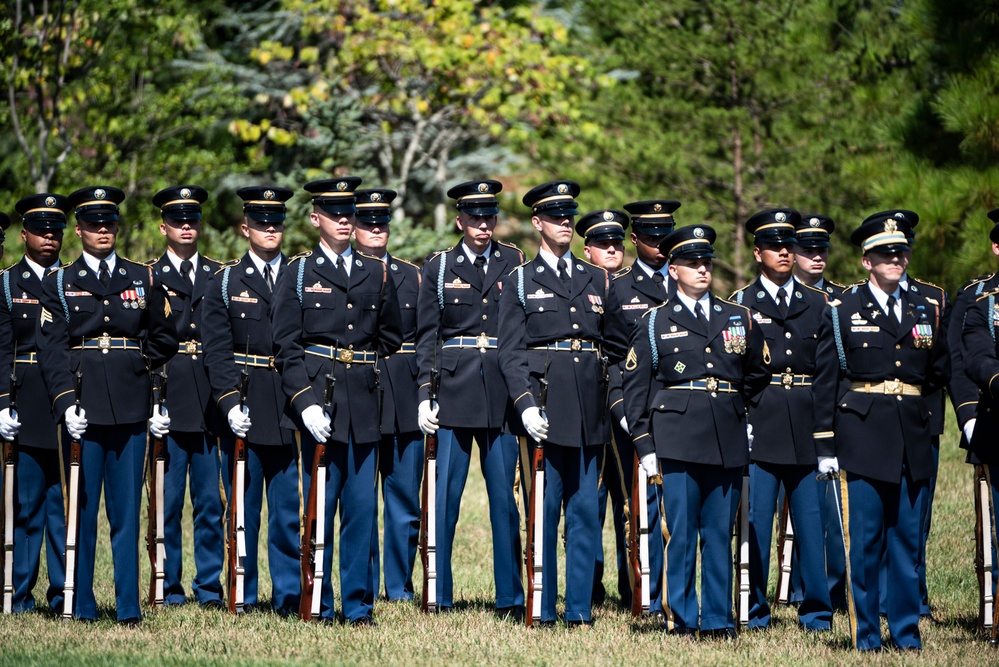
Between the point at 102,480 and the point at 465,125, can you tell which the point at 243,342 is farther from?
the point at 465,125

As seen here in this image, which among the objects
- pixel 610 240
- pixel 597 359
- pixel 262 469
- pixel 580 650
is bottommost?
pixel 580 650

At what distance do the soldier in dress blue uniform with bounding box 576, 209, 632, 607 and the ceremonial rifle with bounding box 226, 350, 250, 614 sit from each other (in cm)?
234

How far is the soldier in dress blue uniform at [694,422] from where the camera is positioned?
26.4 feet

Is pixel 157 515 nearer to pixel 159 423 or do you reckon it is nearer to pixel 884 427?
pixel 159 423

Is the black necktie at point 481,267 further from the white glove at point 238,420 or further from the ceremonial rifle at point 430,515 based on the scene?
the white glove at point 238,420

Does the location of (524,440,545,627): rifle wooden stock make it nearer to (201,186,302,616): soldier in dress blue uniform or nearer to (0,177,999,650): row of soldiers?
(0,177,999,650): row of soldiers

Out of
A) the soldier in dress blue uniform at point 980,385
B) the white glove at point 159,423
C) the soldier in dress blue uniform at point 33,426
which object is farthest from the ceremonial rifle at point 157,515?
the soldier in dress blue uniform at point 980,385

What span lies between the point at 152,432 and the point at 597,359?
296 cm

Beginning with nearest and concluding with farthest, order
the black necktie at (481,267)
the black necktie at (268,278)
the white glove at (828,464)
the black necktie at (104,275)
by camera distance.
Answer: the white glove at (828,464) → the black necktie at (104,275) → the black necktie at (268,278) → the black necktie at (481,267)

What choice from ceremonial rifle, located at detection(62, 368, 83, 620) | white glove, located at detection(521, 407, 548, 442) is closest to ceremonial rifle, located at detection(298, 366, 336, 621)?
white glove, located at detection(521, 407, 548, 442)

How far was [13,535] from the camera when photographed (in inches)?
356

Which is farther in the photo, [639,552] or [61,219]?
[61,219]

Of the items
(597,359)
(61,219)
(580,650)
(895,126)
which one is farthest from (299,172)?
(580,650)

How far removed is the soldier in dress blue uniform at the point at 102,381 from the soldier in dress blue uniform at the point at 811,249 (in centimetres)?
438
